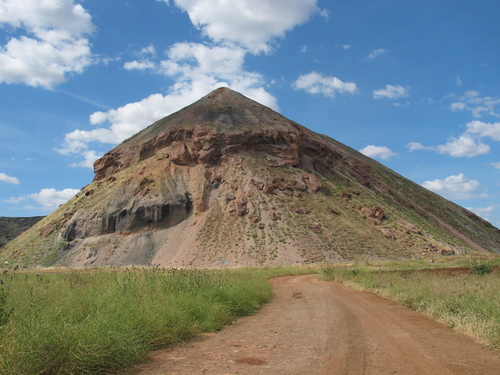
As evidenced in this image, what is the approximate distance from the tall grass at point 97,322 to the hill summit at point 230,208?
37.4 m

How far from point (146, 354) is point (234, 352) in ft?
5.08

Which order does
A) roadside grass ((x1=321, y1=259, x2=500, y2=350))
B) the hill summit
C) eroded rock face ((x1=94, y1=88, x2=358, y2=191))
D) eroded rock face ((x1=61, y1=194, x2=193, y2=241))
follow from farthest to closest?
eroded rock face ((x1=94, y1=88, x2=358, y2=191))
eroded rock face ((x1=61, y1=194, x2=193, y2=241))
the hill summit
roadside grass ((x1=321, y1=259, x2=500, y2=350))

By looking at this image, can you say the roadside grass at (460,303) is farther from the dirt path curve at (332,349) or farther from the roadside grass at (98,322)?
the roadside grass at (98,322)

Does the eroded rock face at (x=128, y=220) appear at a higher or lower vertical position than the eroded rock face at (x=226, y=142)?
lower

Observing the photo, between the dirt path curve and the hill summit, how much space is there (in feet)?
121

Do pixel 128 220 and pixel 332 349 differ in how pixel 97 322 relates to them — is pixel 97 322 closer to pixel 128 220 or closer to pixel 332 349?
pixel 332 349

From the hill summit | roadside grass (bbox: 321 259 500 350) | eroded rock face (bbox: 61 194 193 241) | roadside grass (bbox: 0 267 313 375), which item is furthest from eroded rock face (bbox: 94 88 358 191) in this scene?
roadside grass (bbox: 0 267 313 375)

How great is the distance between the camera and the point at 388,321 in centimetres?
1059

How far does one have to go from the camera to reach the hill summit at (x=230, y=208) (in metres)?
51.4

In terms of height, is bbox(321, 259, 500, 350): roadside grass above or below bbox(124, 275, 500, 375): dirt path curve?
above

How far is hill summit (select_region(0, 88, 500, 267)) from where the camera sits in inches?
2023

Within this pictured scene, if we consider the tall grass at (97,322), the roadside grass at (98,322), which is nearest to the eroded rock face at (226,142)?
the roadside grass at (98,322)

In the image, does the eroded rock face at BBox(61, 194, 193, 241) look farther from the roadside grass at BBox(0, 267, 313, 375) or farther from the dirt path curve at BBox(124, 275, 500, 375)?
the dirt path curve at BBox(124, 275, 500, 375)

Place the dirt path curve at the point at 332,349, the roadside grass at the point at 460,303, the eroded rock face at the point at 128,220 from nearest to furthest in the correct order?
the dirt path curve at the point at 332,349 → the roadside grass at the point at 460,303 → the eroded rock face at the point at 128,220
